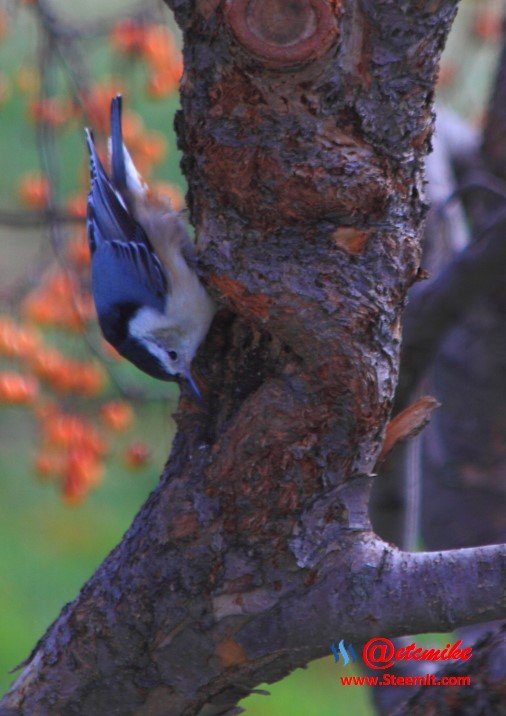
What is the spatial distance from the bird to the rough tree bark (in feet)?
1.64

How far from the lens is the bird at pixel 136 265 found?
2145mm

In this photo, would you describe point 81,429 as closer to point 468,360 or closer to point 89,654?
point 468,360

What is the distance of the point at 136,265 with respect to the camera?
2.37 meters

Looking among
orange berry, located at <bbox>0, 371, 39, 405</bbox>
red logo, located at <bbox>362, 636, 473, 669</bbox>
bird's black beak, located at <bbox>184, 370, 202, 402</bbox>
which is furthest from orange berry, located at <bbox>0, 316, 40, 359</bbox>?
red logo, located at <bbox>362, 636, 473, 669</bbox>

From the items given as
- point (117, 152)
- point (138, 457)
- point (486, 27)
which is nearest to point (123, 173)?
point (117, 152)

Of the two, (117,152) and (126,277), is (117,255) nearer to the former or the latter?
(126,277)

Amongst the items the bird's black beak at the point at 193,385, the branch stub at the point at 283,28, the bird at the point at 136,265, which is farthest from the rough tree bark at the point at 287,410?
the bird at the point at 136,265

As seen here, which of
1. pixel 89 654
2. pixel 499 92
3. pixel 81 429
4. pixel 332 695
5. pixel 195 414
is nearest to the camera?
pixel 89 654

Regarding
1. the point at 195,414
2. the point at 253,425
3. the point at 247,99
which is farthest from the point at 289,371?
the point at 247,99

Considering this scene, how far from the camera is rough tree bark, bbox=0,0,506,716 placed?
1.46m

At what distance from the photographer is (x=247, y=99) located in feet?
4.84

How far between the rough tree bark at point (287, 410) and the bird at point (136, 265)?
50 centimetres

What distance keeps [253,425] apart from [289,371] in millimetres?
110

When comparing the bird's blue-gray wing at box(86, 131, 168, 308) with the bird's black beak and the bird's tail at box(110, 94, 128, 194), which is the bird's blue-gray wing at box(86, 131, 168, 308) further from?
the bird's black beak
